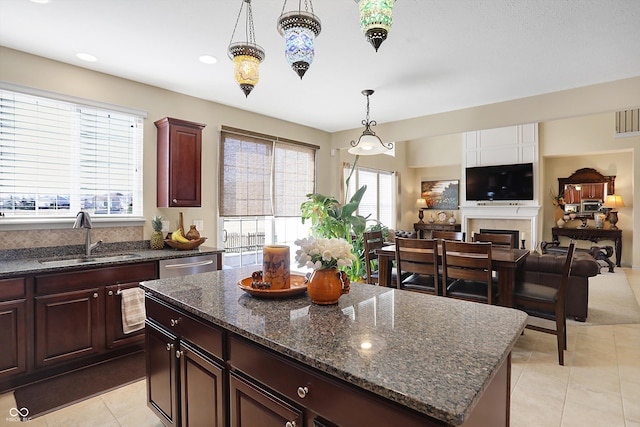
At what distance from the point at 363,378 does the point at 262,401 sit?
1.71 ft

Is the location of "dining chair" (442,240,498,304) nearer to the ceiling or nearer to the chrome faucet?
the ceiling

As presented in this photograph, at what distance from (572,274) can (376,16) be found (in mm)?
3805

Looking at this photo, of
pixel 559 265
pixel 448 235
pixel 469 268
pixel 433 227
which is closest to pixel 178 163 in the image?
pixel 469 268

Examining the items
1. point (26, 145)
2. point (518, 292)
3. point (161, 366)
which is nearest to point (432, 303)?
point (161, 366)

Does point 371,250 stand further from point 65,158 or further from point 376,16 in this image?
point 65,158

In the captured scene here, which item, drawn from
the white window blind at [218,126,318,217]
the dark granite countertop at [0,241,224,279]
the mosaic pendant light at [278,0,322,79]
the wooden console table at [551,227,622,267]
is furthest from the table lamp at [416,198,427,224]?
the mosaic pendant light at [278,0,322,79]

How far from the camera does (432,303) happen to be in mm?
1589

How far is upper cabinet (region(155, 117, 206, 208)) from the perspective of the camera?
352cm

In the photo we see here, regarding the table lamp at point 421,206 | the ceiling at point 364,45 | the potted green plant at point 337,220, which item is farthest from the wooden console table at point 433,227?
the ceiling at point 364,45

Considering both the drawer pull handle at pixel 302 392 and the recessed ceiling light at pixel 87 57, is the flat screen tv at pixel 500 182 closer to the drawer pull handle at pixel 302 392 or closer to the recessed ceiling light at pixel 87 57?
the recessed ceiling light at pixel 87 57

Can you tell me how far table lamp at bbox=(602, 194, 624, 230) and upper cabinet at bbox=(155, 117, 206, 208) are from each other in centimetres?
879

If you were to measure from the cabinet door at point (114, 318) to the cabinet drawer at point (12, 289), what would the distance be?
548 mm

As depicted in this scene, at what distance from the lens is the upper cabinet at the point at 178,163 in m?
3.52

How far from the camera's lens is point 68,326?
2.65 meters
